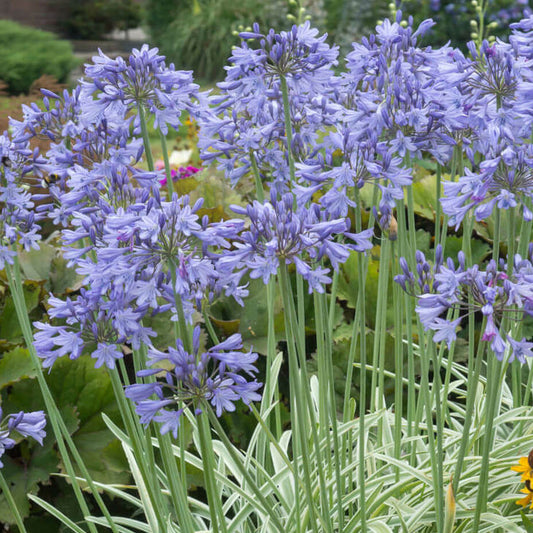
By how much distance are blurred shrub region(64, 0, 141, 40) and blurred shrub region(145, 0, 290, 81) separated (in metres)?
5.92

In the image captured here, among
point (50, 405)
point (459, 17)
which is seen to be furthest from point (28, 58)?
point (50, 405)

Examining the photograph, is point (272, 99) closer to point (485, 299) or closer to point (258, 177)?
point (258, 177)

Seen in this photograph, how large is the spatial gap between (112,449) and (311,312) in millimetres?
1125

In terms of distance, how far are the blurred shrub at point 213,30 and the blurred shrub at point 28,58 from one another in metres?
2.52

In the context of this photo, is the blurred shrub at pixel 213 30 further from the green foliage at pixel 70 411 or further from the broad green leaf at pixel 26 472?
the broad green leaf at pixel 26 472

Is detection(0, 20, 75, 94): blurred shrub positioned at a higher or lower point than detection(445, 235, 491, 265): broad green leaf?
higher

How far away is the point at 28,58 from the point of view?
14.5 m

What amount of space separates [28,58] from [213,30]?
4.27m

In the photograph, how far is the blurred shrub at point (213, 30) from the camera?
16172 millimetres

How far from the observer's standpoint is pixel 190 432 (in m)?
2.68

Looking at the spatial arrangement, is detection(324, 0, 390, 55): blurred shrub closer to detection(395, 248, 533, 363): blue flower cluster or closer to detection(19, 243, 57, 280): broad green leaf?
detection(19, 243, 57, 280): broad green leaf

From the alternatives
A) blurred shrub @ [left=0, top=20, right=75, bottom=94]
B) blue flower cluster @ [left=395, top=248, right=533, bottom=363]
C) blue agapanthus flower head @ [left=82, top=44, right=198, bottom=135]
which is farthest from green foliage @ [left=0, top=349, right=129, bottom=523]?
blurred shrub @ [left=0, top=20, right=75, bottom=94]

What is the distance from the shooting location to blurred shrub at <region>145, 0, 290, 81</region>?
53.1 ft

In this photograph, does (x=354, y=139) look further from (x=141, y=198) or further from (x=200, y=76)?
(x=200, y=76)
